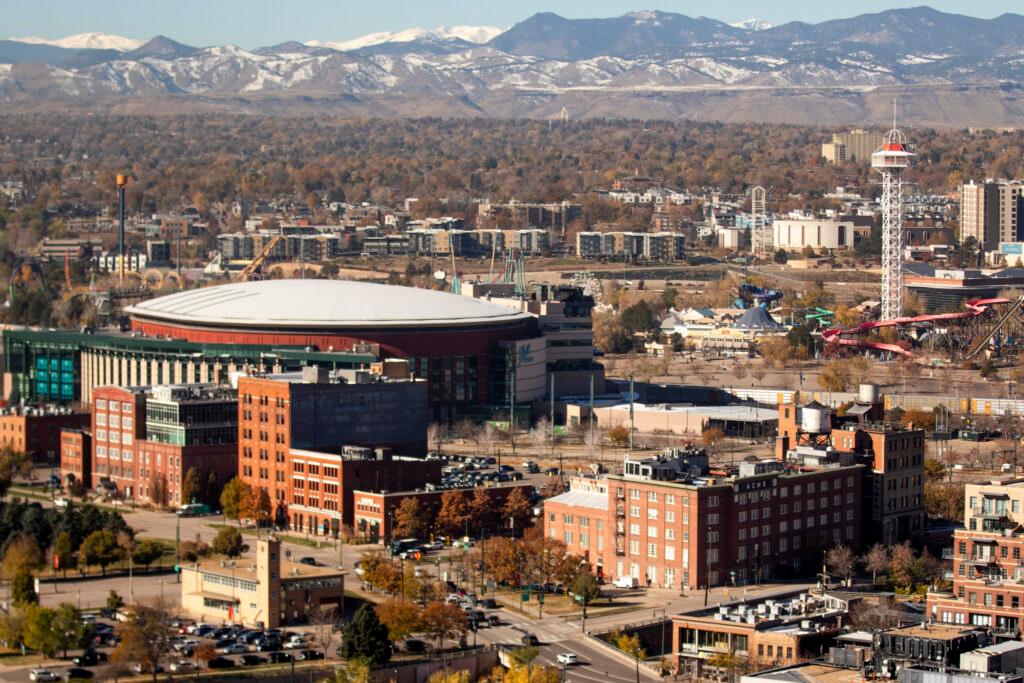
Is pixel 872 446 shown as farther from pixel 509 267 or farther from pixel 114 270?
pixel 114 270

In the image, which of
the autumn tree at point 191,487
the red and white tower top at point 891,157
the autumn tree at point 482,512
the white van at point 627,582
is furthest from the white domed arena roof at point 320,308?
the red and white tower top at point 891,157

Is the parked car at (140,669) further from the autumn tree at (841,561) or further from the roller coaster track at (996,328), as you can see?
the roller coaster track at (996,328)

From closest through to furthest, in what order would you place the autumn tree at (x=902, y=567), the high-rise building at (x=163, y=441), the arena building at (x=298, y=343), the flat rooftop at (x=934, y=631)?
the flat rooftop at (x=934, y=631)
the autumn tree at (x=902, y=567)
the high-rise building at (x=163, y=441)
the arena building at (x=298, y=343)

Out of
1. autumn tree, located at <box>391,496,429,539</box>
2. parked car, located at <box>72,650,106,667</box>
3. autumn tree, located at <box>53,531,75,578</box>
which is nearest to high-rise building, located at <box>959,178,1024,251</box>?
autumn tree, located at <box>391,496,429,539</box>

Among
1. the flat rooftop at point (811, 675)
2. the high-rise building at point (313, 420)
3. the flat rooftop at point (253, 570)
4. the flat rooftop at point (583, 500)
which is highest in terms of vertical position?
the high-rise building at point (313, 420)

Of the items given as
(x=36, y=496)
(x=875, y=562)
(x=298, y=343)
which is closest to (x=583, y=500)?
(x=875, y=562)
